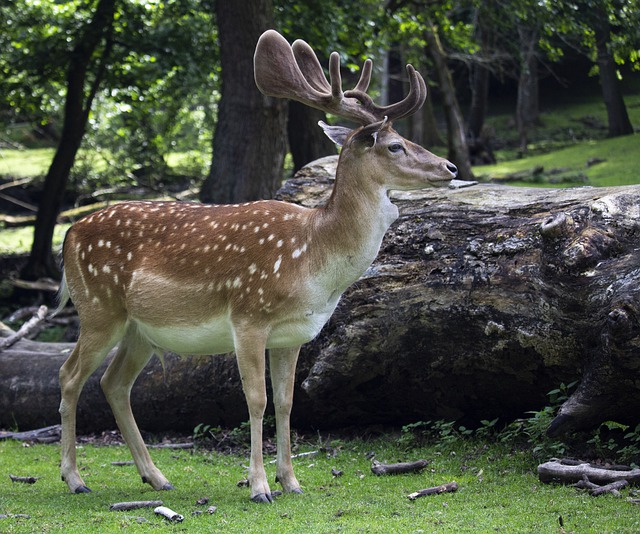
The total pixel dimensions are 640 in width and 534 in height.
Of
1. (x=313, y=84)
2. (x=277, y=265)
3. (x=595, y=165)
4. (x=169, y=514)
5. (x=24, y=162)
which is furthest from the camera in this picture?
(x=24, y=162)

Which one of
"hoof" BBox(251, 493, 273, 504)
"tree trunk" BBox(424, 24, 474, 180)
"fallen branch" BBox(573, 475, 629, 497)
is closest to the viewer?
"fallen branch" BBox(573, 475, 629, 497)

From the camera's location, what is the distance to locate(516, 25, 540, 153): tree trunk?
21.7m

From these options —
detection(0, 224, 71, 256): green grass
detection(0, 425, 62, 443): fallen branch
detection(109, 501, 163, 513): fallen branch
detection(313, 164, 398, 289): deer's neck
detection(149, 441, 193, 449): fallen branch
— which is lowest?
detection(0, 425, 62, 443): fallen branch

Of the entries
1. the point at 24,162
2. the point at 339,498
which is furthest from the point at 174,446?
the point at 24,162

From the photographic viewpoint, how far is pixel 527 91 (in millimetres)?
25281

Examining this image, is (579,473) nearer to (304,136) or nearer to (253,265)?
(253,265)

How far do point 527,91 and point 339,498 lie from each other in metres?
20.9

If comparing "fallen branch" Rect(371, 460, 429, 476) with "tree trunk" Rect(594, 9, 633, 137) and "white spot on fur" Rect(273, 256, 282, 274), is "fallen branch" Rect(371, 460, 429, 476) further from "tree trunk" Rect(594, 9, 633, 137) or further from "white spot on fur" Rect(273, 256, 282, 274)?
"tree trunk" Rect(594, 9, 633, 137)

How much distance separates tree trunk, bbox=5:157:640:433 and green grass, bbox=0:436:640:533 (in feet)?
1.53

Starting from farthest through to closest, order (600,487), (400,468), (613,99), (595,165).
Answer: (613,99) < (595,165) < (400,468) < (600,487)

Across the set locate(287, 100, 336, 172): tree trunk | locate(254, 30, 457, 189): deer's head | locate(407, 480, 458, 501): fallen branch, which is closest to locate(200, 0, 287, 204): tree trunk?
locate(287, 100, 336, 172): tree trunk

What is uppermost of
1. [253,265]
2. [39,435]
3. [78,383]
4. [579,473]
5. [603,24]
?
[603,24]

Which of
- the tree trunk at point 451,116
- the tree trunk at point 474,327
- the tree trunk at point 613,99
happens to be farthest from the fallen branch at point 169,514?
the tree trunk at point 613,99

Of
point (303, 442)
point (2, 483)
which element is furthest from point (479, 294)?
point (2, 483)
